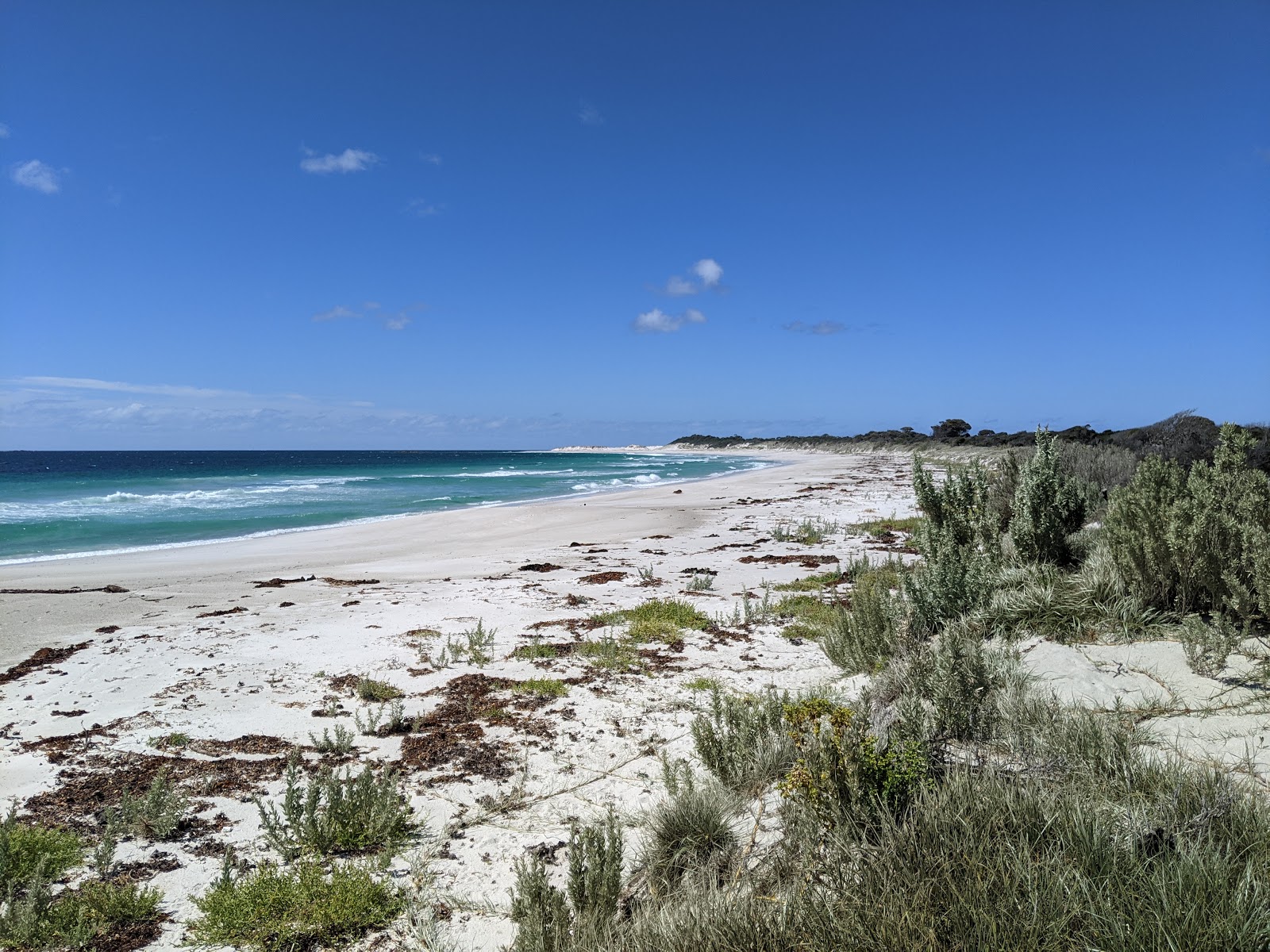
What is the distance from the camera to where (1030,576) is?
6.33 m

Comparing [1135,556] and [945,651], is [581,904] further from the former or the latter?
[1135,556]

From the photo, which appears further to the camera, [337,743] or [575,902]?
[337,743]

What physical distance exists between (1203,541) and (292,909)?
585cm

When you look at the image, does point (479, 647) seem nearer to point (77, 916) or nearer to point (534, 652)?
point (534, 652)

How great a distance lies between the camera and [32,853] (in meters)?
3.22

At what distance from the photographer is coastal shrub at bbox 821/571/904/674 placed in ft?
17.8

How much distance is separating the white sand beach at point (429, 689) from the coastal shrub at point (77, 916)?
0.40 feet

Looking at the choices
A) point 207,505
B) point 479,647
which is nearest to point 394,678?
point 479,647

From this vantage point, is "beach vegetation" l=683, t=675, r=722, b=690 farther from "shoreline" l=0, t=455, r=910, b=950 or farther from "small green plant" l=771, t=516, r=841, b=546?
"small green plant" l=771, t=516, r=841, b=546

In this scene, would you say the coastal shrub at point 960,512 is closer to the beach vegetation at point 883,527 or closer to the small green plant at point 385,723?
the beach vegetation at point 883,527

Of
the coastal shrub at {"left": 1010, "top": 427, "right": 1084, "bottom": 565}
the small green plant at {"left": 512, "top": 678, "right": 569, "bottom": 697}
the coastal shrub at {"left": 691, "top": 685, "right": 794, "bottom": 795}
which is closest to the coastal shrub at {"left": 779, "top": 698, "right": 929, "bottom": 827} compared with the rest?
the coastal shrub at {"left": 691, "top": 685, "right": 794, "bottom": 795}

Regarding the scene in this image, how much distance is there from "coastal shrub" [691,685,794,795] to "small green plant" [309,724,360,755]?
2.22 metres

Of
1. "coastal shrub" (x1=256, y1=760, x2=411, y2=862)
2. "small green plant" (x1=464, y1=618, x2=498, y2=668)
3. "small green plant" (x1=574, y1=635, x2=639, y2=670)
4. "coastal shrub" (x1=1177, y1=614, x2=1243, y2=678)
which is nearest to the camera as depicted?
"coastal shrub" (x1=256, y1=760, x2=411, y2=862)

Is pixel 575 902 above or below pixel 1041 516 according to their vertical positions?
below
